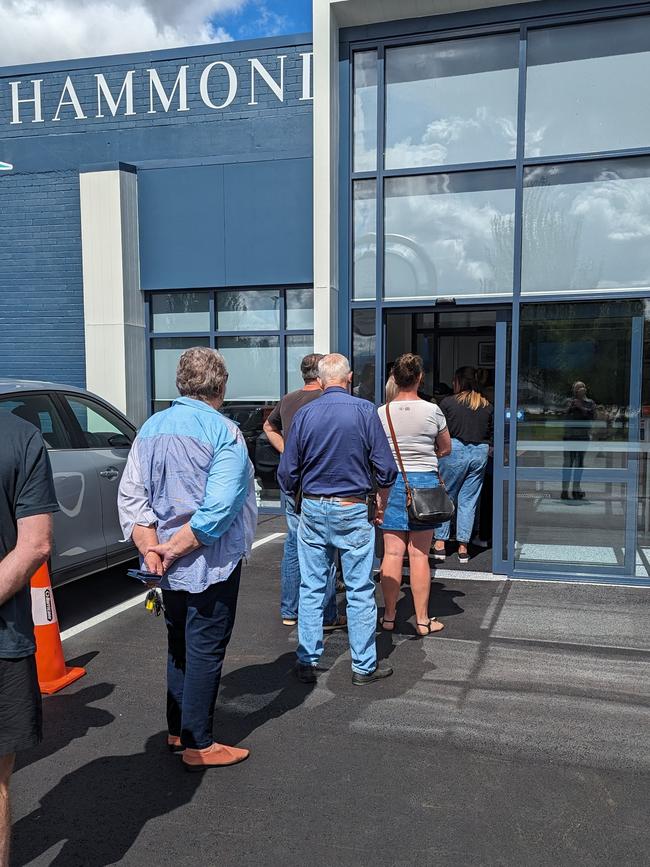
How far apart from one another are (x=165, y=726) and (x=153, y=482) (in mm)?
1382

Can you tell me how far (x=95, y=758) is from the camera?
3365mm

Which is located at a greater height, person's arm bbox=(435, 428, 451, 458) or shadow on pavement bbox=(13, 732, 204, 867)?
person's arm bbox=(435, 428, 451, 458)

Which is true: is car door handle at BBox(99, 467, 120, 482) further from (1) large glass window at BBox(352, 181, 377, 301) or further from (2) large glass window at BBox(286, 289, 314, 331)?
(2) large glass window at BBox(286, 289, 314, 331)

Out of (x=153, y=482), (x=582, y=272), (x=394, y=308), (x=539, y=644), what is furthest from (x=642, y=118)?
(x=153, y=482)

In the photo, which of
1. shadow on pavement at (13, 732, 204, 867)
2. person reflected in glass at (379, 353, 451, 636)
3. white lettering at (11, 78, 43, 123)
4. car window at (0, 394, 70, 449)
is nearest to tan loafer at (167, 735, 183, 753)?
shadow on pavement at (13, 732, 204, 867)

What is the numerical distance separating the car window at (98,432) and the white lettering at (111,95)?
17.0ft

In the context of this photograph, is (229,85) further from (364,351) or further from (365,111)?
(364,351)

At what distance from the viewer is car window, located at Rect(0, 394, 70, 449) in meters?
5.00

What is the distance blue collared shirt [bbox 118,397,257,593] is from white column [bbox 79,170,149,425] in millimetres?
6500

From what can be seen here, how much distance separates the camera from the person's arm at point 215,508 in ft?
9.69

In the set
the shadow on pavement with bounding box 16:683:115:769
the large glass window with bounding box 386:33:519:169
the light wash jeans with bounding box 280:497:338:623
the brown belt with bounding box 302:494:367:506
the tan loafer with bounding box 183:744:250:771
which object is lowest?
the shadow on pavement with bounding box 16:683:115:769

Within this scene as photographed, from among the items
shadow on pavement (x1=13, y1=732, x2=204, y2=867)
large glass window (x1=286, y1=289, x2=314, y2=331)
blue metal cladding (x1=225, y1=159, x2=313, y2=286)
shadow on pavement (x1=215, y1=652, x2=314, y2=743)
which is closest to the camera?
shadow on pavement (x1=13, y1=732, x2=204, y2=867)

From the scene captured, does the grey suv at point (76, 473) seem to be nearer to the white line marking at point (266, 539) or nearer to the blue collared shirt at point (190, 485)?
the white line marking at point (266, 539)

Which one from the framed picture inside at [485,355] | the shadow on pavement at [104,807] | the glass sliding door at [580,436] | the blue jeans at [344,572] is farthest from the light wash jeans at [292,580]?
the framed picture inside at [485,355]
